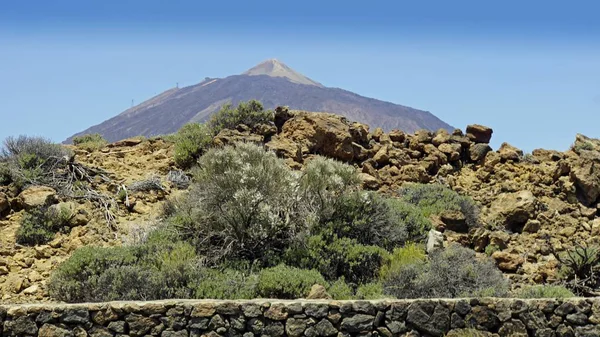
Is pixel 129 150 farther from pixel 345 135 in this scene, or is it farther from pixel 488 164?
pixel 488 164

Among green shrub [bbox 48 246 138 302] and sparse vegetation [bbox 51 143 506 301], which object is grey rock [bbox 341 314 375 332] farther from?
green shrub [bbox 48 246 138 302]

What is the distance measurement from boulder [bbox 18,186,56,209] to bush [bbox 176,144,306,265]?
250 centimetres

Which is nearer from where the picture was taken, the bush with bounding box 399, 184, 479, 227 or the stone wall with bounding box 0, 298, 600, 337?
the stone wall with bounding box 0, 298, 600, 337

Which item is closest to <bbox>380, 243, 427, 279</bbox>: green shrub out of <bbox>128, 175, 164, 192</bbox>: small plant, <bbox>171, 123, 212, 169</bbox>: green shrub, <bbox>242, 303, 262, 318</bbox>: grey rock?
<bbox>242, 303, 262, 318</bbox>: grey rock

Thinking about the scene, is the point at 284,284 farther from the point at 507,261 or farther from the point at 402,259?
→ the point at 507,261

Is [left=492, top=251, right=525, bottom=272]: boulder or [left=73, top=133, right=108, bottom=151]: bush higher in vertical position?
[left=73, top=133, right=108, bottom=151]: bush

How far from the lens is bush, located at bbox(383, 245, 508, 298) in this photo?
1074cm

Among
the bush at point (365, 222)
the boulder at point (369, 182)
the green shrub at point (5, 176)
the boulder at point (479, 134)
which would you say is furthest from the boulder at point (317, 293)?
the boulder at point (479, 134)

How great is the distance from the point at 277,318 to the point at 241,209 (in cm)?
391

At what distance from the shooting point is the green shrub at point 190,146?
16.5 metres

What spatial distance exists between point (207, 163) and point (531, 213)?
A: 760cm

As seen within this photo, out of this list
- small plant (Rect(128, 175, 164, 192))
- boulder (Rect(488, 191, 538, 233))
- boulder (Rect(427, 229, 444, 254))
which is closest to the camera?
boulder (Rect(427, 229, 444, 254))

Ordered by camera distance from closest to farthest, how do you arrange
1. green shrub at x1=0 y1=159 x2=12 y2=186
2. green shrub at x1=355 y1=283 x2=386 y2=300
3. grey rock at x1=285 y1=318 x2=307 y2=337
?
grey rock at x1=285 y1=318 x2=307 y2=337 → green shrub at x1=355 y1=283 x2=386 y2=300 → green shrub at x1=0 y1=159 x2=12 y2=186

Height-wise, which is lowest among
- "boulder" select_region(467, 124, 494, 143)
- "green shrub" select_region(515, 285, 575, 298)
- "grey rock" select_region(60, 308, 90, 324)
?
"green shrub" select_region(515, 285, 575, 298)
